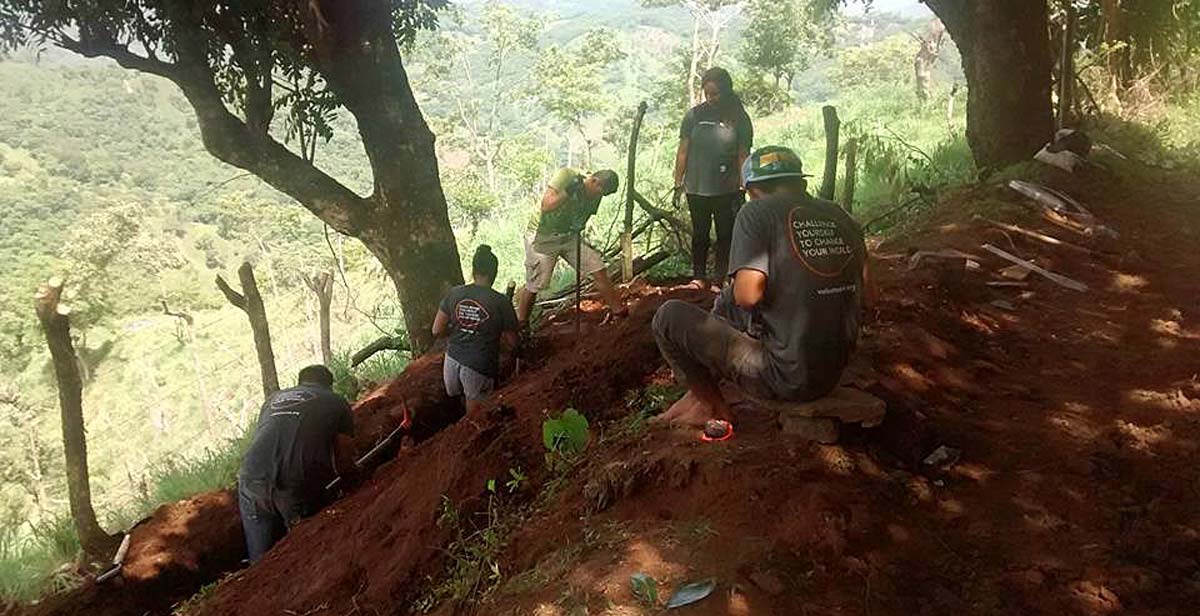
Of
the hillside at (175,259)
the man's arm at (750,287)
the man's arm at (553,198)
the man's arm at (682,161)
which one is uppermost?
the man's arm at (682,161)

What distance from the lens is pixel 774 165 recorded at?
11.3 ft

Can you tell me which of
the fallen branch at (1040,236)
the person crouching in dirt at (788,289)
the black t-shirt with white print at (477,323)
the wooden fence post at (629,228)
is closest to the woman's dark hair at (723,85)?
the wooden fence post at (629,228)

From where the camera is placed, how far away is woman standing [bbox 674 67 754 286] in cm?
617

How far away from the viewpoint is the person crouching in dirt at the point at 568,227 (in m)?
6.48

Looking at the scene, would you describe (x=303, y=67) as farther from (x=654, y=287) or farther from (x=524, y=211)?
Result: (x=524, y=211)

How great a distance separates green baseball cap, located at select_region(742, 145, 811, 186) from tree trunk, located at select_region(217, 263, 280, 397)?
514 cm

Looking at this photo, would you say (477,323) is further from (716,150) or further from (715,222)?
(716,150)

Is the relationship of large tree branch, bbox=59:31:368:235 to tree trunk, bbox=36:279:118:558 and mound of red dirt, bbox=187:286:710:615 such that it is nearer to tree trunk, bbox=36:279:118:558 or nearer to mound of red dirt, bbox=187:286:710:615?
tree trunk, bbox=36:279:118:558

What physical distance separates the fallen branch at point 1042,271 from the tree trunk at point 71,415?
6777 mm

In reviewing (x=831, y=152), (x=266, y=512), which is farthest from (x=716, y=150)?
(x=266, y=512)

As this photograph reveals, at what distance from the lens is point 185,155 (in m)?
68.2

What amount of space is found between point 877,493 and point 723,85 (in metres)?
3.80

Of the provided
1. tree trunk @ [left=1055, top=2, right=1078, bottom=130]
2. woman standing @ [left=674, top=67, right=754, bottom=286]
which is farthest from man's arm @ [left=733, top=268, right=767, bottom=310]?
tree trunk @ [left=1055, top=2, right=1078, bottom=130]

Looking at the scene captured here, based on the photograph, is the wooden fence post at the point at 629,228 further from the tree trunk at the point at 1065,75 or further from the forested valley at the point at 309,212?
the tree trunk at the point at 1065,75
